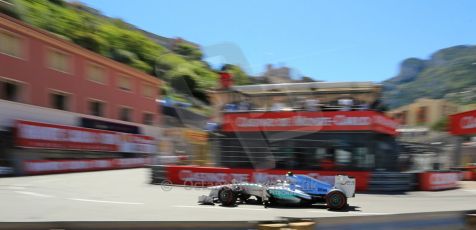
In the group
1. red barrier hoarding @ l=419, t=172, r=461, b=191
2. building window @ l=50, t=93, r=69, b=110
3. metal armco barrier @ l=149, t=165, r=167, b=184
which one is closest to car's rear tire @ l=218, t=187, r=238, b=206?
metal armco barrier @ l=149, t=165, r=167, b=184

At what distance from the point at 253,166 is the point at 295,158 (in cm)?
214

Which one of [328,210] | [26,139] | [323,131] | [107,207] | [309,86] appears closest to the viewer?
[107,207]

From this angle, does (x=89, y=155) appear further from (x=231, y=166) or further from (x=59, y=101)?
(x=231, y=166)

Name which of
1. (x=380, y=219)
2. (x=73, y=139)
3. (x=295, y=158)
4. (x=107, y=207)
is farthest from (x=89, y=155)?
(x=380, y=219)

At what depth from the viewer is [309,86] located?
23188 millimetres

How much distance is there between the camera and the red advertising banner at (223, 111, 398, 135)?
20.7 m

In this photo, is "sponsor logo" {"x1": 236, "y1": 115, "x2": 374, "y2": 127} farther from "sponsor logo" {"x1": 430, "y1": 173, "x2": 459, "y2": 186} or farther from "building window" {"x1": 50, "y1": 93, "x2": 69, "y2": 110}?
"building window" {"x1": 50, "y1": 93, "x2": 69, "y2": 110}

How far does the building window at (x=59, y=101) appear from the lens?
32.2 metres

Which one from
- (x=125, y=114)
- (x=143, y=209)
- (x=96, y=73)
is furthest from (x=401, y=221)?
(x=125, y=114)

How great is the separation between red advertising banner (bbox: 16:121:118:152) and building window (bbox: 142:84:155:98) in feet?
32.6

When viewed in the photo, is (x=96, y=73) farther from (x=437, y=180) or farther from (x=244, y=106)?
(x=437, y=180)

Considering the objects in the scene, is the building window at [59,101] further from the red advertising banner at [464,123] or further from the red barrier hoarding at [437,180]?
the red advertising banner at [464,123]

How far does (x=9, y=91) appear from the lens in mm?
28109

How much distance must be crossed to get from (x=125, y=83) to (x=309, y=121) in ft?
87.0
